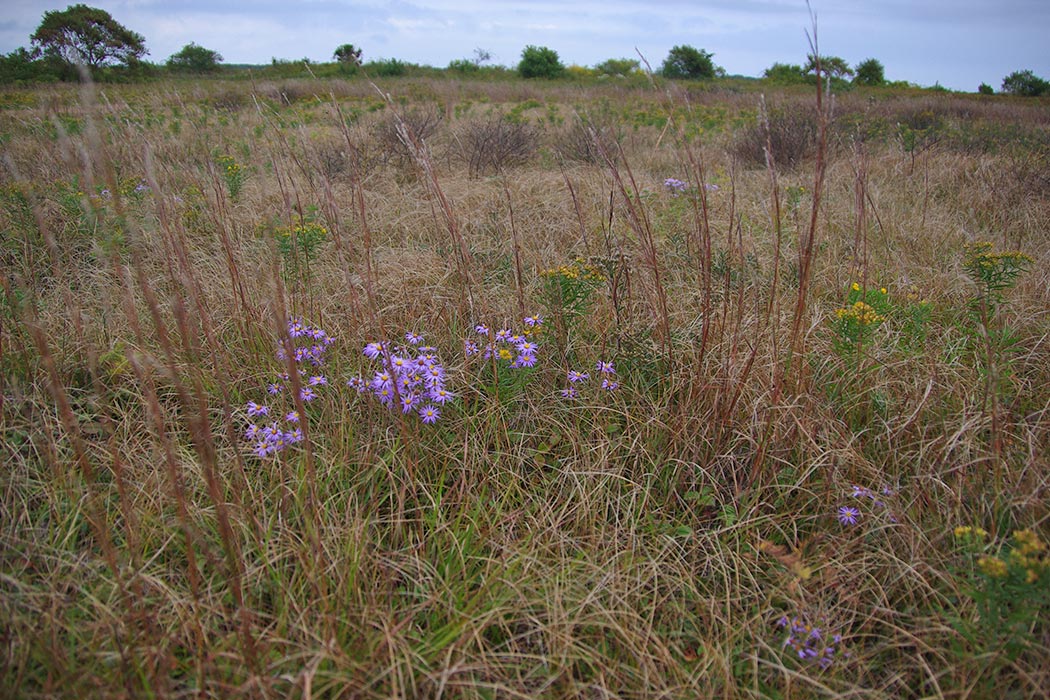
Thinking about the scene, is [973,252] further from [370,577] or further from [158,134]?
[158,134]

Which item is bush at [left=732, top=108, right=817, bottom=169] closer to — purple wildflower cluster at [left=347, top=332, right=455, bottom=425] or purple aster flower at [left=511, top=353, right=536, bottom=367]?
purple aster flower at [left=511, top=353, right=536, bottom=367]

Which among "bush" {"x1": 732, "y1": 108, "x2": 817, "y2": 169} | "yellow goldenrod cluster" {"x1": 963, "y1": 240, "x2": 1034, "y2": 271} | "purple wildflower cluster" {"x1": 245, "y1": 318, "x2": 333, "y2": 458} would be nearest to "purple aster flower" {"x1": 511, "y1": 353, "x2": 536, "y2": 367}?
"purple wildflower cluster" {"x1": 245, "y1": 318, "x2": 333, "y2": 458}

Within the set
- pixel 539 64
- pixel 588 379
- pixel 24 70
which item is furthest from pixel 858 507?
pixel 539 64

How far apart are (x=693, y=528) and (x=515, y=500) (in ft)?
1.66

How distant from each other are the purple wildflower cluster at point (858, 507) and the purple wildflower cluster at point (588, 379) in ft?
2.35

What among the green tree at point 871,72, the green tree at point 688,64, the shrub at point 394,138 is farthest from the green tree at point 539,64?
the shrub at point 394,138

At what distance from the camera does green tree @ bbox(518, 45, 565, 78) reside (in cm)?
2469

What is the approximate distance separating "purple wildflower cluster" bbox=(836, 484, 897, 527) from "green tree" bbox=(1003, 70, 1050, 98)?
2696cm

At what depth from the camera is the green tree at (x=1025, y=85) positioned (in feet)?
68.1

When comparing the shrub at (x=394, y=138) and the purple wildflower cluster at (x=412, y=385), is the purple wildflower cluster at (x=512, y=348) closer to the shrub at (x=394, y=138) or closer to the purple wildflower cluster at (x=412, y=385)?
the purple wildflower cluster at (x=412, y=385)

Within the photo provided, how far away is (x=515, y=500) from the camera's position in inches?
65.7

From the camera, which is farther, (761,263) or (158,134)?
(158,134)

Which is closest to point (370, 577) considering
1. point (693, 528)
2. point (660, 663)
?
point (660, 663)

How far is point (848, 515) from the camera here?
150 cm
